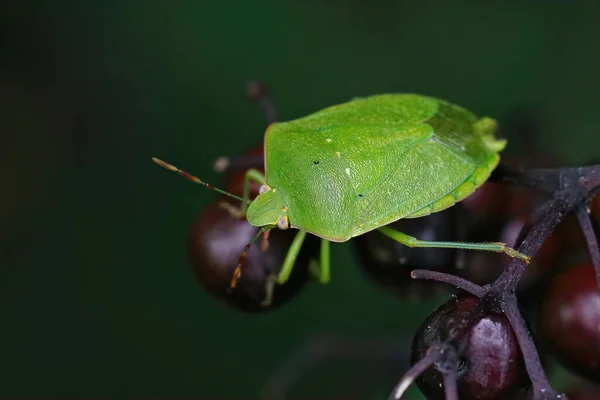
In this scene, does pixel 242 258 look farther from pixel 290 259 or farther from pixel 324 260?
pixel 324 260

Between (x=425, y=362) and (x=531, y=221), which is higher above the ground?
(x=531, y=221)

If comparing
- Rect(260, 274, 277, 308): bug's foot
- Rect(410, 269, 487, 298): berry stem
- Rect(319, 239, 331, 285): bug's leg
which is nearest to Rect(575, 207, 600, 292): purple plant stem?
Rect(410, 269, 487, 298): berry stem

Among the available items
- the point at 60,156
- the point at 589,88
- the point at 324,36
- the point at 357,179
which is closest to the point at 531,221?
the point at 357,179

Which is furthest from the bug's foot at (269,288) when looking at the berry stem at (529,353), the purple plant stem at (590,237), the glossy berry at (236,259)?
the purple plant stem at (590,237)

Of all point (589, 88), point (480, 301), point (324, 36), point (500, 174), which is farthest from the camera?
point (324, 36)

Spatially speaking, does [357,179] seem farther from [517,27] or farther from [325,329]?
[517,27]

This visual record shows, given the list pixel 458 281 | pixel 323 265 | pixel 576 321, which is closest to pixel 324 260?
pixel 323 265

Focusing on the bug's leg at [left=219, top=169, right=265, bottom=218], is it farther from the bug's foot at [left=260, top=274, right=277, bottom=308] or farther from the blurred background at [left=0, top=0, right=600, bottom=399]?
the blurred background at [left=0, top=0, right=600, bottom=399]
